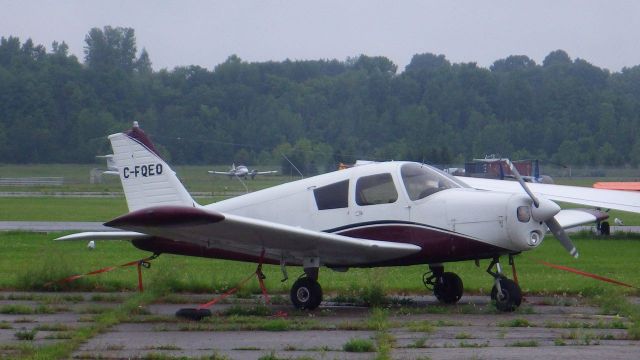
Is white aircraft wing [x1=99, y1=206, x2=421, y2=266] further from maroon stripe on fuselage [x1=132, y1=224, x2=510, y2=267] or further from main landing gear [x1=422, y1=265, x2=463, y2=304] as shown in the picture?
main landing gear [x1=422, y1=265, x2=463, y2=304]

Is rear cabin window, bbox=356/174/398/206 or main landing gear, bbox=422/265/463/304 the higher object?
rear cabin window, bbox=356/174/398/206

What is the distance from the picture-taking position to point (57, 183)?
68.5 m

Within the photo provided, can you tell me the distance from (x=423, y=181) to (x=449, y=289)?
58.2 inches

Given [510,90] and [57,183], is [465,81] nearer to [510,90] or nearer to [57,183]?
[510,90]

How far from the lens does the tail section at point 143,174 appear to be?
13391mm

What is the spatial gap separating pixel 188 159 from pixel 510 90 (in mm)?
16957

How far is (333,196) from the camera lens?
1266 cm

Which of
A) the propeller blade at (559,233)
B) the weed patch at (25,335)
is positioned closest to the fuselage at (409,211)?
the propeller blade at (559,233)

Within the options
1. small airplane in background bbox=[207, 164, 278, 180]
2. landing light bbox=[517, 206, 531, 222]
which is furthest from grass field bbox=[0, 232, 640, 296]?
small airplane in background bbox=[207, 164, 278, 180]

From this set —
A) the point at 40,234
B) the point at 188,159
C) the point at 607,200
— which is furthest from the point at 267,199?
the point at 188,159

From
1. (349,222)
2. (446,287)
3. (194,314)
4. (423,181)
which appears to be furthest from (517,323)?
(194,314)

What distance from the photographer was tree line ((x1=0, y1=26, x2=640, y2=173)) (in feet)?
143

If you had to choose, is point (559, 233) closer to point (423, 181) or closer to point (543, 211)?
point (543, 211)

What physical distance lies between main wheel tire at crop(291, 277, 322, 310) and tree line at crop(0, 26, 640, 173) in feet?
55.8
